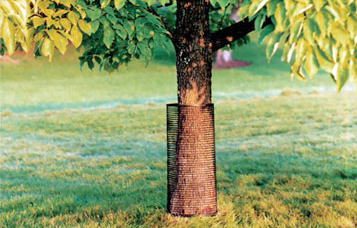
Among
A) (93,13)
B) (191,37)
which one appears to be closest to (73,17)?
(93,13)

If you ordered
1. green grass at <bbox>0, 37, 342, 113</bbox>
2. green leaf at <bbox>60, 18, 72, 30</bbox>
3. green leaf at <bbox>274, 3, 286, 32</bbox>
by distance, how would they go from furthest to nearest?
green grass at <bbox>0, 37, 342, 113</bbox>, green leaf at <bbox>60, 18, 72, 30</bbox>, green leaf at <bbox>274, 3, 286, 32</bbox>

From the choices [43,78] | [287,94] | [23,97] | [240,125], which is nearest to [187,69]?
[240,125]

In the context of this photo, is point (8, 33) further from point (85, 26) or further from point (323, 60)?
point (323, 60)

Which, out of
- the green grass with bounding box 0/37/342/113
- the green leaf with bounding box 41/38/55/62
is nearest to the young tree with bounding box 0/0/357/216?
the green leaf with bounding box 41/38/55/62

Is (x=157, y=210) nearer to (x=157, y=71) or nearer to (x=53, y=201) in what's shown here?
(x=53, y=201)

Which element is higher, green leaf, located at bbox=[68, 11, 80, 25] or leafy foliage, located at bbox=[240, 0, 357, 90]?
green leaf, located at bbox=[68, 11, 80, 25]

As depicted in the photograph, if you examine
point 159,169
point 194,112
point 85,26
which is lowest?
point 159,169

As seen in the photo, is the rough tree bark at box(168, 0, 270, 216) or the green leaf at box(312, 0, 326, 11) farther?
the rough tree bark at box(168, 0, 270, 216)

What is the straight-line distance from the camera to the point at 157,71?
42312mm

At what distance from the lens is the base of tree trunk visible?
6.17m

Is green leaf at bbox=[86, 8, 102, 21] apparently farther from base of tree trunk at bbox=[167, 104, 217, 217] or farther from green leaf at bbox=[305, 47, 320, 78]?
green leaf at bbox=[305, 47, 320, 78]

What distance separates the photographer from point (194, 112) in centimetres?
613

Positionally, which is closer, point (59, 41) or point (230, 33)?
point (59, 41)

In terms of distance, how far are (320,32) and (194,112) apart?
2.78m
